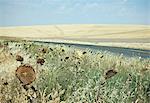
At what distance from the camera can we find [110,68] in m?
1.68

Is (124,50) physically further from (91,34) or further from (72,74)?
(72,74)

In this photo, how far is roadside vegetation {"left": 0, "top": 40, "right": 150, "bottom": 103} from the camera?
1.56 meters

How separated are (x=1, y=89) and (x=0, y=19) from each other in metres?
0.37

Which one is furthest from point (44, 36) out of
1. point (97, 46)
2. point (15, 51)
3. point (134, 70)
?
point (134, 70)

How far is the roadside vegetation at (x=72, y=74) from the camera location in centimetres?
156

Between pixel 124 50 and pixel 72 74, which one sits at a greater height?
pixel 124 50

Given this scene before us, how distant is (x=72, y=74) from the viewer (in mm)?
1660

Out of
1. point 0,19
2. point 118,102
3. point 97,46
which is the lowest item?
point 118,102

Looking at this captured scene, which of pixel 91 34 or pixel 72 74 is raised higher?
pixel 91 34

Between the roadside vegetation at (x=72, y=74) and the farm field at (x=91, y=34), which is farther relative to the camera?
the farm field at (x=91, y=34)

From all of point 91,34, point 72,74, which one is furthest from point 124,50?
point 72,74

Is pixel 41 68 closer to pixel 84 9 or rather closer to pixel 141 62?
pixel 84 9

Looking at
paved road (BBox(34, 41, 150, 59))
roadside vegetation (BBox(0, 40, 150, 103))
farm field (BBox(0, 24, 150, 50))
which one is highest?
farm field (BBox(0, 24, 150, 50))

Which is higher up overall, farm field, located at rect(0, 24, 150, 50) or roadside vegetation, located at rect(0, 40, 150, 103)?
farm field, located at rect(0, 24, 150, 50)
